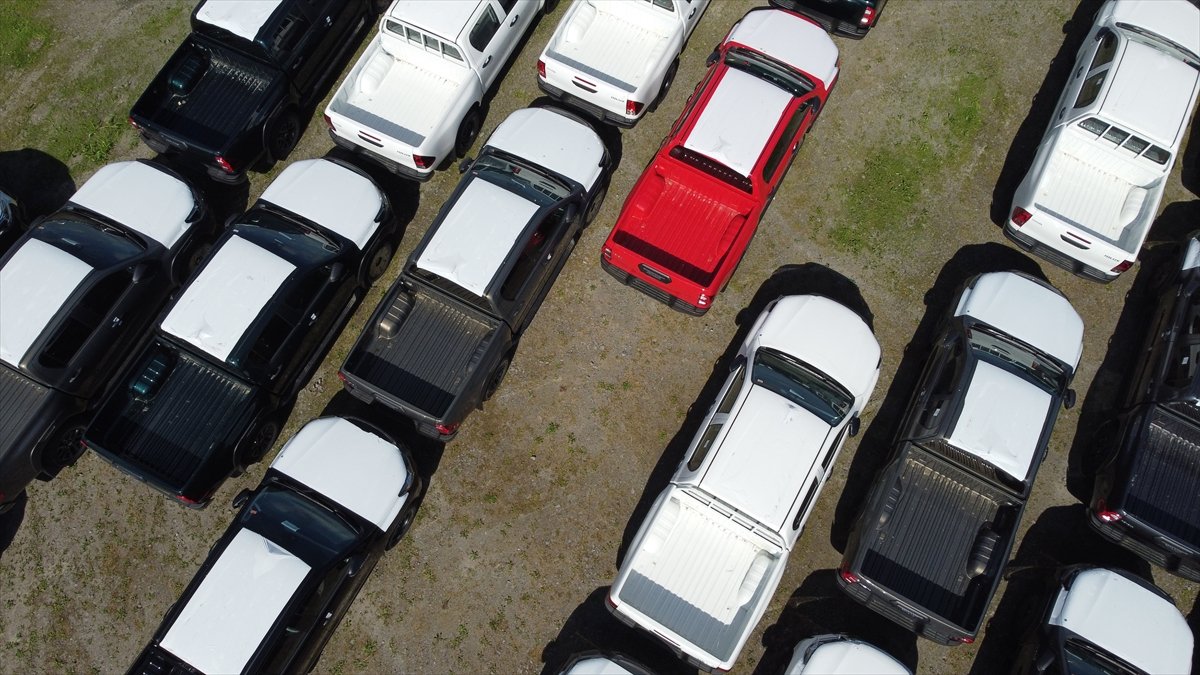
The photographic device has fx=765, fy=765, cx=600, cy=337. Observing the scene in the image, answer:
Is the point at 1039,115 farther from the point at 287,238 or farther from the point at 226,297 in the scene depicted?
the point at 226,297

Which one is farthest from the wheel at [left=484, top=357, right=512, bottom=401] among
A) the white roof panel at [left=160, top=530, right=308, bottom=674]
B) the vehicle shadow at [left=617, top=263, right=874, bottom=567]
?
the white roof panel at [left=160, top=530, right=308, bottom=674]

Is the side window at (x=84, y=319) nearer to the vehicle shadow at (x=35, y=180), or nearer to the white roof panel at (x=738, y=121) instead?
the vehicle shadow at (x=35, y=180)

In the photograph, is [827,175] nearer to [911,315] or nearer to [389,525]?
[911,315]

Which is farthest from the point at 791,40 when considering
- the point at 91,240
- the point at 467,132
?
the point at 91,240

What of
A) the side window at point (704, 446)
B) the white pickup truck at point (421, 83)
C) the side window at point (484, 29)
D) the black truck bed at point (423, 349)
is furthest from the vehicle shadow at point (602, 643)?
the side window at point (484, 29)

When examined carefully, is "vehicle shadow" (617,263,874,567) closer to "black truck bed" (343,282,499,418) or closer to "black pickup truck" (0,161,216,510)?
"black truck bed" (343,282,499,418)

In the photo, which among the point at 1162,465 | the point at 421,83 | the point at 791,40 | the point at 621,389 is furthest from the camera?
the point at 421,83

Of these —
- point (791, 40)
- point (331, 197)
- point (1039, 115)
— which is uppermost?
point (1039, 115)

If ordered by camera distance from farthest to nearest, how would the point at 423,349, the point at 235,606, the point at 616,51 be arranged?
1. the point at 616,51
2. the point at 423,349
3. the point at 235,606
